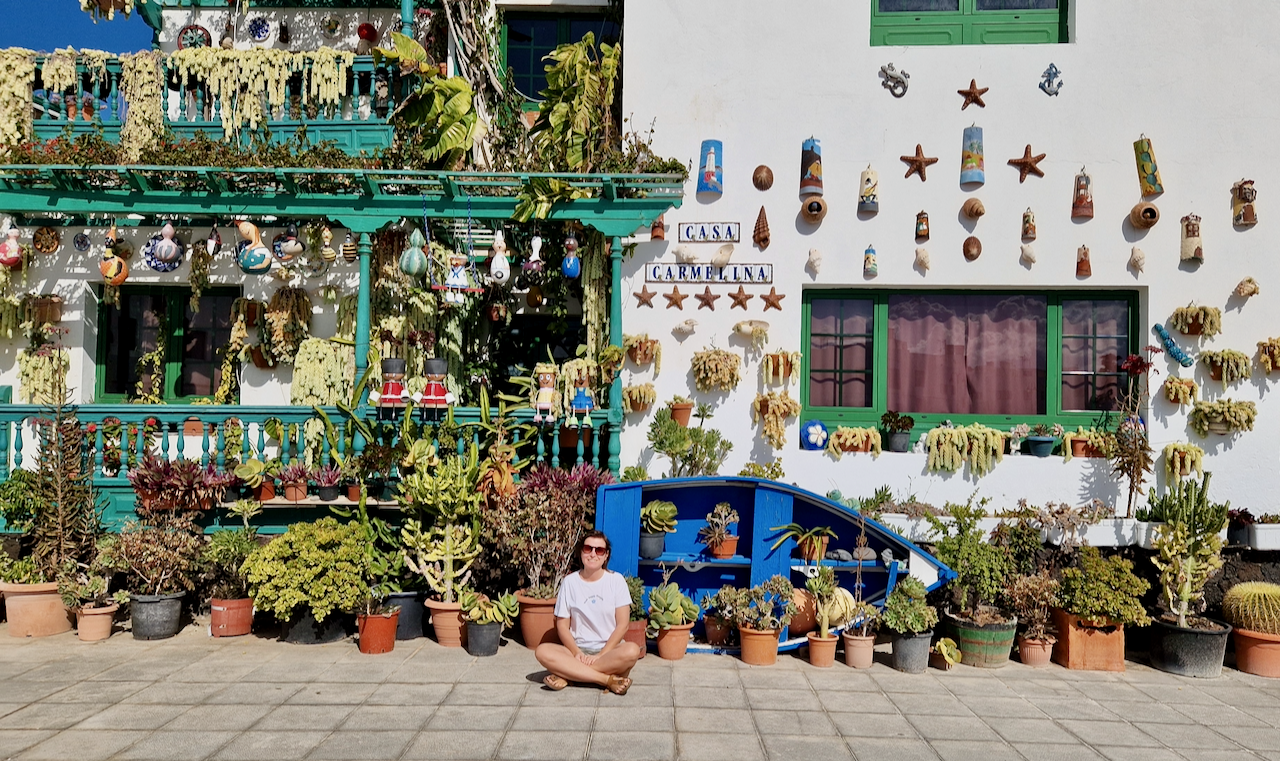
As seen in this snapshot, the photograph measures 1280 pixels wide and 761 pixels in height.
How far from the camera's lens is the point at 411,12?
411 inches

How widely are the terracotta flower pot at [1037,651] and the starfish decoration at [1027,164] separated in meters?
4.48

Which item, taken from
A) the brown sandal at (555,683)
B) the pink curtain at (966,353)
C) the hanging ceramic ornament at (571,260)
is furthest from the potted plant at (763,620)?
the hanging ceramic ornament at (571,260)

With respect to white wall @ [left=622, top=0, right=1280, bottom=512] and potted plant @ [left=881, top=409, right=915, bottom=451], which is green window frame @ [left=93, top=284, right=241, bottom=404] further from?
potted plant @ [left=881, top=409, right=915, bottom=451]

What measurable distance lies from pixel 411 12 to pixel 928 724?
914cm

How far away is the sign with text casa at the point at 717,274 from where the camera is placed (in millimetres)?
9086

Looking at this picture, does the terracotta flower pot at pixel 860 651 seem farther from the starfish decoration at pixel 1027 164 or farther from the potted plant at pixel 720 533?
the starfish decoration at pixel 1027 164

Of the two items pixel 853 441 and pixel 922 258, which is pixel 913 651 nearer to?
pixel 853 441

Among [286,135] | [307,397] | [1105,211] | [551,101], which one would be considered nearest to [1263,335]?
[1105,211]

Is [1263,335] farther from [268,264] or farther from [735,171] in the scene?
[268,264]

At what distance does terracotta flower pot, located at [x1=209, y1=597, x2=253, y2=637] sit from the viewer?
762 centimetres

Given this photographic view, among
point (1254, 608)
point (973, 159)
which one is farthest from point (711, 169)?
point (1254, 608)

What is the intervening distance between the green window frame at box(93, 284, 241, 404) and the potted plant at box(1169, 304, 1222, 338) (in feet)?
32.6

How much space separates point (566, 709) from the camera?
5.86 m

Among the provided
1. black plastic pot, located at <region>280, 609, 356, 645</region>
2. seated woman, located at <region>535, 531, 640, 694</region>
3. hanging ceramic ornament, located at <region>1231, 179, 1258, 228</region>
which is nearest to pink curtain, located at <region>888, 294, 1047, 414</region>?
hanging ceramic ornament, located at <region>1231, 179, 1258, 228</region>
